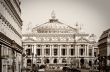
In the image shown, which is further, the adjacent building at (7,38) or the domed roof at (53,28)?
the domed roof at (53,28)

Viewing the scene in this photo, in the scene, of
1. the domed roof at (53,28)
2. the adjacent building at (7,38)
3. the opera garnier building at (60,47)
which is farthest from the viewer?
the domed roof at (53,28)

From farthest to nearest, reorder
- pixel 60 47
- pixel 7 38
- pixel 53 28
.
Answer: pixel 53 28
pixel 60 47
pixel 7 38

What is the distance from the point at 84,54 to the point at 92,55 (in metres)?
3.36

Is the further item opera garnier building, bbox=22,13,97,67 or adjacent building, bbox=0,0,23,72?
opera garnier building, bbox=22,13,97,67

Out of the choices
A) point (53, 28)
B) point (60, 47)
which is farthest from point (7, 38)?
point (53, 28)

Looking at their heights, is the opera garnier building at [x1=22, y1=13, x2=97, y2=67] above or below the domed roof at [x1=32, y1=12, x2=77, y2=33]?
below

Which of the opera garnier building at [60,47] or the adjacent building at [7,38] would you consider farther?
the opera garnier building at [60,47]

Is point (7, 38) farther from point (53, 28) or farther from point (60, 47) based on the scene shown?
point (53, 28)

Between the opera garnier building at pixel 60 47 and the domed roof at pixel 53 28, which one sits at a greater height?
the domed roof at pixel 53 28

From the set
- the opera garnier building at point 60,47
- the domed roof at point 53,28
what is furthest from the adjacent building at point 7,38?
the domed roof at point 53,28

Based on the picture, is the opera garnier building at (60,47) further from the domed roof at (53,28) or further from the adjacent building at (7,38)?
the adjacent building at (7,38)

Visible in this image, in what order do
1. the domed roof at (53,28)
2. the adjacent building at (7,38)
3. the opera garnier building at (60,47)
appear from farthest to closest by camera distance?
the domed roof at (53,28) < the opera garnier building at (60,47) < the adjacent building at (7,38)

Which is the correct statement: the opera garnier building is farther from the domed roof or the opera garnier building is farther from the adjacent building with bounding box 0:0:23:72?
the adjacent building with bounding box 0:0:23:72

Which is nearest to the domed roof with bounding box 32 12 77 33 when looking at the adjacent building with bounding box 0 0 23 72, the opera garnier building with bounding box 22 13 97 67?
the opera garnier building with bounding box 22 13 97 67
